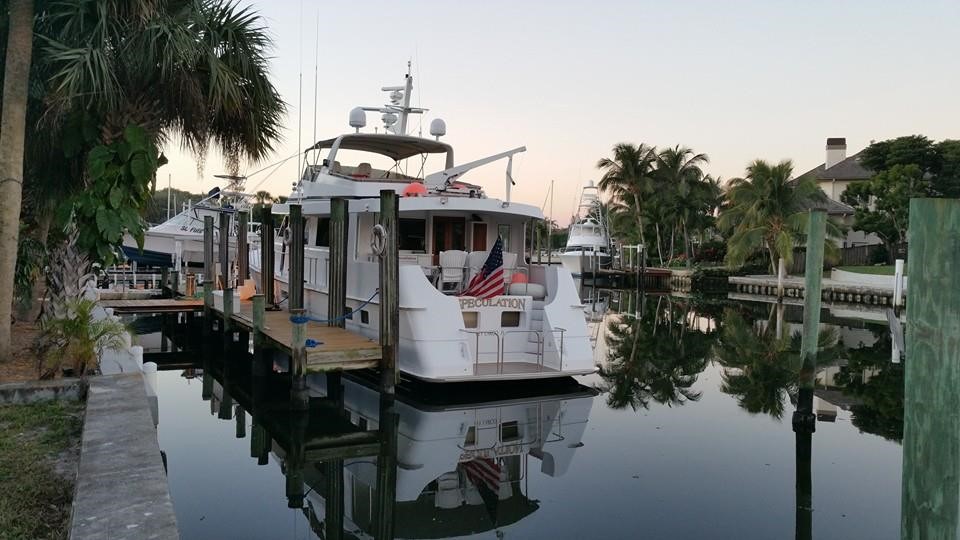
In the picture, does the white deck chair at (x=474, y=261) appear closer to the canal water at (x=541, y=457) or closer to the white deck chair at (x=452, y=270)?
the white deck chair at (x=452, y=270)

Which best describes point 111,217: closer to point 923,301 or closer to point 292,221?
point 292,221

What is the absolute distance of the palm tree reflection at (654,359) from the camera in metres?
13.0

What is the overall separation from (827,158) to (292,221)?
49.3 metres

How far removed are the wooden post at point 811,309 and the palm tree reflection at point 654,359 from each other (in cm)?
268

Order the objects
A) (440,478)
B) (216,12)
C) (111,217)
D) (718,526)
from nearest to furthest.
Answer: (718,526) → (440,478) → (111,217) → (216,12)

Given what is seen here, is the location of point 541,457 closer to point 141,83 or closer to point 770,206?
point 141,83

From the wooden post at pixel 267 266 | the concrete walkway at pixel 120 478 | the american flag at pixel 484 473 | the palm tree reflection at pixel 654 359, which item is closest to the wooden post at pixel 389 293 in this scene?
the american flag at pixel 484 473

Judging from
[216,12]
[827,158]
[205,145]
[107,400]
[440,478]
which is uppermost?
[827,158]

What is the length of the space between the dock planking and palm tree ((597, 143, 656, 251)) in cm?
3712

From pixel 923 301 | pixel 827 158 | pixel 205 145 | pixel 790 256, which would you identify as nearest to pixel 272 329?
pixel 205 145

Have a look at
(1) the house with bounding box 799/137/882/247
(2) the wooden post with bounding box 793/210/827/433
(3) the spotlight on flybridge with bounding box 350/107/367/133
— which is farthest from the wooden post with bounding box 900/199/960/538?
(1) the house with bounding box 799/137/882/247

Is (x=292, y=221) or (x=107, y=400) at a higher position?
(x=292, y=221)

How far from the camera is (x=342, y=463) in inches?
335

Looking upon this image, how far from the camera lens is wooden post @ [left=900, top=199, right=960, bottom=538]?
172 inches
